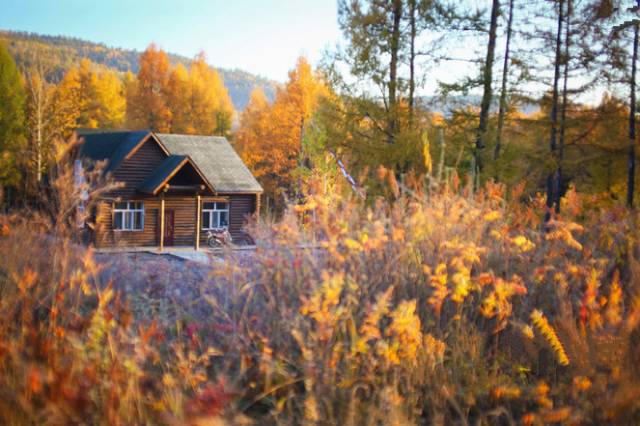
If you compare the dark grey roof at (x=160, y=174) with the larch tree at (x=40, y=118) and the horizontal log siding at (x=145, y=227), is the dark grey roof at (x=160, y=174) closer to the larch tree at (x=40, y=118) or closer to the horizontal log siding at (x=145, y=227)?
the horizontal log siding at (x=145, y=227)

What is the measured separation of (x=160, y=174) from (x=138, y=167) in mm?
1204

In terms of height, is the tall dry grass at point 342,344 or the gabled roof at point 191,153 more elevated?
the gabled roof at point 191,153

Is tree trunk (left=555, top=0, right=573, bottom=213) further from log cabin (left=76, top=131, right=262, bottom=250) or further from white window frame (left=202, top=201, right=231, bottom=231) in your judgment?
white window frame (left=202, top=201, right=231, bottom=231)

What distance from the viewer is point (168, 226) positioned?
26.2 metres

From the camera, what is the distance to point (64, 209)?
6.27 meters

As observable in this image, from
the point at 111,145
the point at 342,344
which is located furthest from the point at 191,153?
the point at 342,344

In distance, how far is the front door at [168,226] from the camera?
26.1m

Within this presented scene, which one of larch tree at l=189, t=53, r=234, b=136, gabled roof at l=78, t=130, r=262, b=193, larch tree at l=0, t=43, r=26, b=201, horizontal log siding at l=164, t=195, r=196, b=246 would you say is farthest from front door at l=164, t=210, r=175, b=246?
larch tree at l=189, t=53, r=234, b=136

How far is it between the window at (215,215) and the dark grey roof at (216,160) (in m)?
0.94

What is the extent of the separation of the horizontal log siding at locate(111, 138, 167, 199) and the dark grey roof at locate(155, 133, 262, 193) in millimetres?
859

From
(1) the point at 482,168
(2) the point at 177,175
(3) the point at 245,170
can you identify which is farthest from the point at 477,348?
(3) the point at 245,170

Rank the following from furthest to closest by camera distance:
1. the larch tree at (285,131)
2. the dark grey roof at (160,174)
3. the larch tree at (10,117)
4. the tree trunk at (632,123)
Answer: the larch tree at (285,131) → the larch tree at (10,117) → the dark grey roof at (160,174) → the tree trunk at (632,123)

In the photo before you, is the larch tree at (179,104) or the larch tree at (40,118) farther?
the larch tree at (179,104)

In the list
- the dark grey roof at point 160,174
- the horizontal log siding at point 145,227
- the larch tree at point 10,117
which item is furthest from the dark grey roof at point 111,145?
the larch tree at point 10,117
